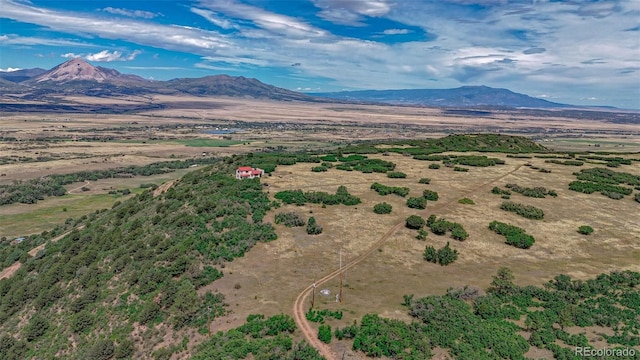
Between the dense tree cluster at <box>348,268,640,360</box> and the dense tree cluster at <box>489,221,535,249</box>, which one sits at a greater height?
the dense tree cluster at <box>489,221,535,249</box>

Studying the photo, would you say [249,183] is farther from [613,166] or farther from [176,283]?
[613,166]

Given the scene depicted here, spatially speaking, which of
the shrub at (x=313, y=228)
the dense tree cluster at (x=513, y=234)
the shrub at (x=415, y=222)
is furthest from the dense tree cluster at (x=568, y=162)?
the shrub at (x=313, y=228)

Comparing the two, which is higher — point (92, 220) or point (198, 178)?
point (198, 178)

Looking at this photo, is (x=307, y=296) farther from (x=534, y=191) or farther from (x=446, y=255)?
(x=534, y=191)

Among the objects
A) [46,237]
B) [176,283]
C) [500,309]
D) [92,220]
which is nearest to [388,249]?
[500,309]

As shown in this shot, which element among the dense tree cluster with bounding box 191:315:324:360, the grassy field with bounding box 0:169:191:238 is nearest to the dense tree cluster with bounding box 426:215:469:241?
the dense tree cluster with bounding box 191:315:324:360

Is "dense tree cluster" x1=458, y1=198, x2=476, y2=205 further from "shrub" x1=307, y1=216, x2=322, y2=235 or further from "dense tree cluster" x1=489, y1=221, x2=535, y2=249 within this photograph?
"shrub" x1=307, y1=216, x2=322, y2=235

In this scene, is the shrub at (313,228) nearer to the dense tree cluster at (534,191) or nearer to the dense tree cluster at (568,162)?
the dense tree cluster at (534,191)
